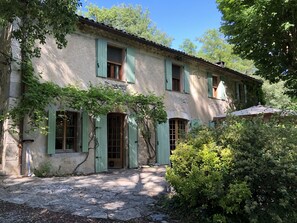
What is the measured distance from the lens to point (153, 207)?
511 cm

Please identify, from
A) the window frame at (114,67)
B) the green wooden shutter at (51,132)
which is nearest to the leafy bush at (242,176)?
the green wooden shutter at (51,132)

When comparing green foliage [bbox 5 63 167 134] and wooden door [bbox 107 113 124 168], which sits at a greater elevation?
green foliage [bbox 5 63 167 134]

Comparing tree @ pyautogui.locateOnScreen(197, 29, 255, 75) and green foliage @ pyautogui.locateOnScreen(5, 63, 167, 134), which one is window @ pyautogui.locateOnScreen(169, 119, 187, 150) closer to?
green foliage @ pyautogui.locateOnScreen(5, 63, 167, 134)

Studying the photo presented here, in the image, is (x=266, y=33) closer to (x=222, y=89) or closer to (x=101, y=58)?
(x=222, y=89)

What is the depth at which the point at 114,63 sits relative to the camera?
1131 centimetres

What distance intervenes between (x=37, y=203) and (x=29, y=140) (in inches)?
141

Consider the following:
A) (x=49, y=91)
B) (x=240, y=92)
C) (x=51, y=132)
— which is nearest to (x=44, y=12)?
(x=49, y=91)

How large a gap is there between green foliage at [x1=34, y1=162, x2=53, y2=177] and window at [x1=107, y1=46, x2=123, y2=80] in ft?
13.6

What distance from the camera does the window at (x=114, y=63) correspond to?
11219 millimetres

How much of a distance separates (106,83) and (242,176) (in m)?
7.34

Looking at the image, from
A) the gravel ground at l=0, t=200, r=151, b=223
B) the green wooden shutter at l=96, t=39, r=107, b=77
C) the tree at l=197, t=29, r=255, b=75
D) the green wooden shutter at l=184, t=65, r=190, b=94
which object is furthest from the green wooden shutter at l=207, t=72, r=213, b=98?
the tree at l=197, t=29, r=255, b=75

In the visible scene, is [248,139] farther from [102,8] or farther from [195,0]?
[102,8]

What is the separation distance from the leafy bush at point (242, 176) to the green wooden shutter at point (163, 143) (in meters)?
7.15

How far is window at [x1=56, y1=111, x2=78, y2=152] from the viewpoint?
9.36m
